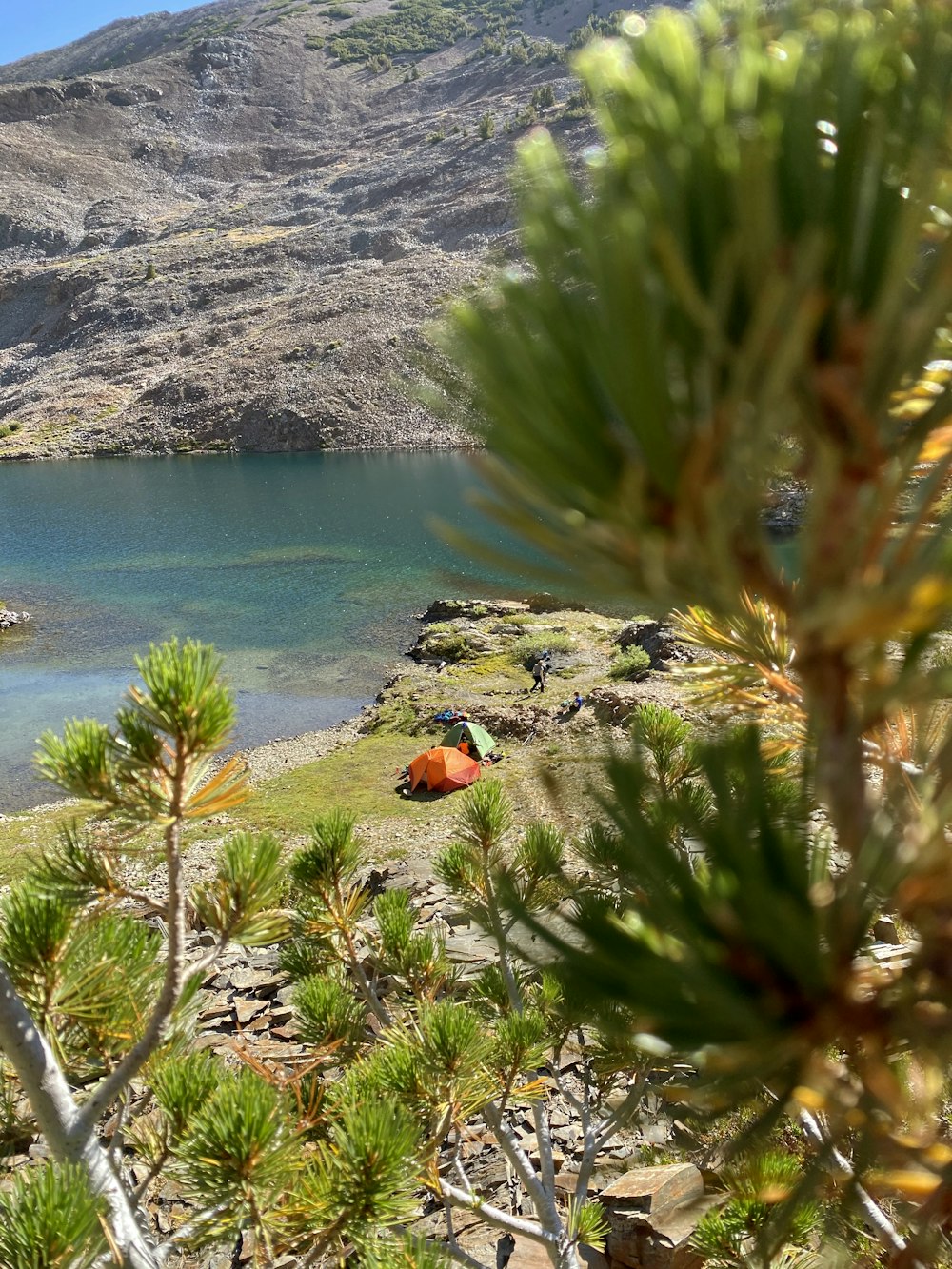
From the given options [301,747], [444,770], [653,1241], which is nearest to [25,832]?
[301,747]

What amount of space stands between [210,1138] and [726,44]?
198cm

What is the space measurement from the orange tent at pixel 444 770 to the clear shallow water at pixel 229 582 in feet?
18.3

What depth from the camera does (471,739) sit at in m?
18.1

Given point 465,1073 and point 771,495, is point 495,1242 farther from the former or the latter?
point 771,495

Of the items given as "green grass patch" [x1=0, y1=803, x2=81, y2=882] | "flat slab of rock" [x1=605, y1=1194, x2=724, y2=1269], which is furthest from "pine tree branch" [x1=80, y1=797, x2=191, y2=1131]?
"green grass patch" [x1=0, y1=803, x2=81, y2=882]

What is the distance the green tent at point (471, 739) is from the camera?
18078 mm

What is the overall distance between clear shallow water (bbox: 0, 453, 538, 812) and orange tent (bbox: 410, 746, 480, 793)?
5.58m

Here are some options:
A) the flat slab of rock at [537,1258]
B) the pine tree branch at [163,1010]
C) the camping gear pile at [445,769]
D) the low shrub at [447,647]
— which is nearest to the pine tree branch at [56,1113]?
the pine tree branch at [163,1010]

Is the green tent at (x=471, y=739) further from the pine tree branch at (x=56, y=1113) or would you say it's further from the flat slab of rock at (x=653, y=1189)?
the pine tree branch at (x=56, y=1113)

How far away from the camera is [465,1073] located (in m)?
2.19

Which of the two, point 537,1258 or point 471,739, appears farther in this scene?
point 471,739

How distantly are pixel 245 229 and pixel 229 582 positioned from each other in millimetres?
110773

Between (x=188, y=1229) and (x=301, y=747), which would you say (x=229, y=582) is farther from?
(x=188, y=1229)

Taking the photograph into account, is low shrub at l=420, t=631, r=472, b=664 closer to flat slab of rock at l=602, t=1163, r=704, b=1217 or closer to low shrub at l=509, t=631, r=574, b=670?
low shrub at l=509, t=631, r=574, b=670
